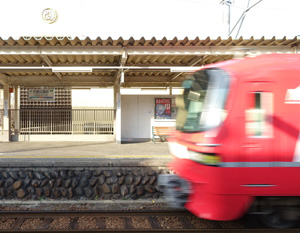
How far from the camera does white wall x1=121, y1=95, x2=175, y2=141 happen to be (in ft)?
40.8

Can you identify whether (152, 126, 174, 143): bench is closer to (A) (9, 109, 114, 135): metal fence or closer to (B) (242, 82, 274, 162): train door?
(A) (9, 109, 114, 135): metal fence

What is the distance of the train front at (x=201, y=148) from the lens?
3.48 meters

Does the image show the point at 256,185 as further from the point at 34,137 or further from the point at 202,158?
the point at 34,137

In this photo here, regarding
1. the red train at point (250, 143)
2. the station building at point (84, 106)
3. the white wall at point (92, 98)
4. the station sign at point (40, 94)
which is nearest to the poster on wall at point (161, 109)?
the station building at point (84, 106)

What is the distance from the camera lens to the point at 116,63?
10461mm

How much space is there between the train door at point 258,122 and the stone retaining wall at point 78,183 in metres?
3.50

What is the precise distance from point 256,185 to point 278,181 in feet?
0.90

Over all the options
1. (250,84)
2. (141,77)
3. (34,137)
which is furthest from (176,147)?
(34,137)

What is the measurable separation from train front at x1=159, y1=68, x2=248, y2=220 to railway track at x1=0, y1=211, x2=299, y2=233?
1.04 m

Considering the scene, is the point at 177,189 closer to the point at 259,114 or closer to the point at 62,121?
the point at 259,114

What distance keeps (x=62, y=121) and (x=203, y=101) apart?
32.8 ft

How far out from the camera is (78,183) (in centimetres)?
647

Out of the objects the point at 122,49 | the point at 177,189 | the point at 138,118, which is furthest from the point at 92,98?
the point at 177,189

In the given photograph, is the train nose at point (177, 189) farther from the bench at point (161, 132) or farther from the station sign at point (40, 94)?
the station sign at point (40, 94)
